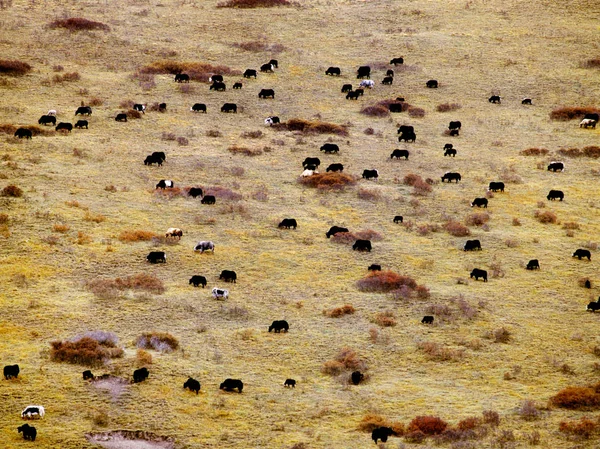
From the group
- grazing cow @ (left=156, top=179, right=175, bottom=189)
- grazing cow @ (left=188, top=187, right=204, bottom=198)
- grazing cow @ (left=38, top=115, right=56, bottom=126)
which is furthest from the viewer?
grazing cow @ (left=38, top=115, right=56, bottom=126)

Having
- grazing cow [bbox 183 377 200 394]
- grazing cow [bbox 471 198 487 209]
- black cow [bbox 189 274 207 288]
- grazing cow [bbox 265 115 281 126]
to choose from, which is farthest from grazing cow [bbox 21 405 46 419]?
grazing cow [bbox 265 115 281 126]

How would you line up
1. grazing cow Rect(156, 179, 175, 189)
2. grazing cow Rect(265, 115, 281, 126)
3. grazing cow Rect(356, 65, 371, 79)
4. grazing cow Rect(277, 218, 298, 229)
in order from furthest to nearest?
1. grazing cow Rect(356, 65, 371, 79)
2. grazing cow Rect(265, 115, 281, 126)
3. grazing cow Rect(156, 179, 175, 189)
4. grazing cow Rect(277, 218, 298, 229)

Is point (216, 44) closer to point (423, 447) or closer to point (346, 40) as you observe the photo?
point (346, 40)

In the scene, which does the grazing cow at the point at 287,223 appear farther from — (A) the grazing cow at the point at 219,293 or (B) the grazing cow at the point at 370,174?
(B) the grazing cow at the point at 370,174

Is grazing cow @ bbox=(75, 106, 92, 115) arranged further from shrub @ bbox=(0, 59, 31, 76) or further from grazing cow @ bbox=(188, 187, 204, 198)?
grazing cow @ bbox=(188, 187, 204, 198)

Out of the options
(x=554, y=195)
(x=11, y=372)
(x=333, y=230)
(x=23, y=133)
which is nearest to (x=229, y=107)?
(x=23, y=133)

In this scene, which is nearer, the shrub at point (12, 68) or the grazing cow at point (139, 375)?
the grazing cow at point (139, 375)

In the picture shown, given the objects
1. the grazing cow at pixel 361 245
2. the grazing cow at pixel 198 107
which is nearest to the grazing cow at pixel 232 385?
the grazing cow at pixel 361 245
